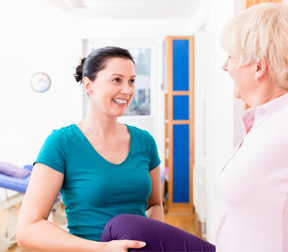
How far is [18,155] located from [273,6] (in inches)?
191

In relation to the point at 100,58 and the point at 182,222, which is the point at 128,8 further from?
the point at 100,58

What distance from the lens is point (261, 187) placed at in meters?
0.81

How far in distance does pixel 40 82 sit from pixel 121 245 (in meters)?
4.50

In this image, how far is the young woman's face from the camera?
1246mm

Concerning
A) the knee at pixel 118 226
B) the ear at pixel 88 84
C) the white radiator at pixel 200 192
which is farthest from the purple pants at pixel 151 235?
the white radiator at pixel 200 192

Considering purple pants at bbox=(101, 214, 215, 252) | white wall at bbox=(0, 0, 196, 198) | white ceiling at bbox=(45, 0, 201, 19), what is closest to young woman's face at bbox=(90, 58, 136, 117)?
purple pants at bbox=(101, 214, 215, 252)

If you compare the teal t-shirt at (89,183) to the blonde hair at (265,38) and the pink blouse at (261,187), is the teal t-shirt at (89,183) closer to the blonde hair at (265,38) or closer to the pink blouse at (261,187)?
the pink blouse at (261,187)

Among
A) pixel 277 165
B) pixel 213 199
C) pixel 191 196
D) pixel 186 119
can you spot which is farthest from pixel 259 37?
pixel 191 196

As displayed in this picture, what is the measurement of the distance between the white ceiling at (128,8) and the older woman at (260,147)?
356cm

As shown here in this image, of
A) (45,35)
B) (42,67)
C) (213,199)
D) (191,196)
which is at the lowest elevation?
(191,196)

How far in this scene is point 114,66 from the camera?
1.25 m

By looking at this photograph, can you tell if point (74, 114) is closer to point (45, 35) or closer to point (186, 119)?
point (45, 35)

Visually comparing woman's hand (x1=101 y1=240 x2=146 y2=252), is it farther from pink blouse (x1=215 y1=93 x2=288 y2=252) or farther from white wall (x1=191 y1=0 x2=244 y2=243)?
white wall (x1=191 y1=0 x2=244 y2=243)

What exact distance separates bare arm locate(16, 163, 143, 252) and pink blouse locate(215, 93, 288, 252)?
→ 393 millimetres
